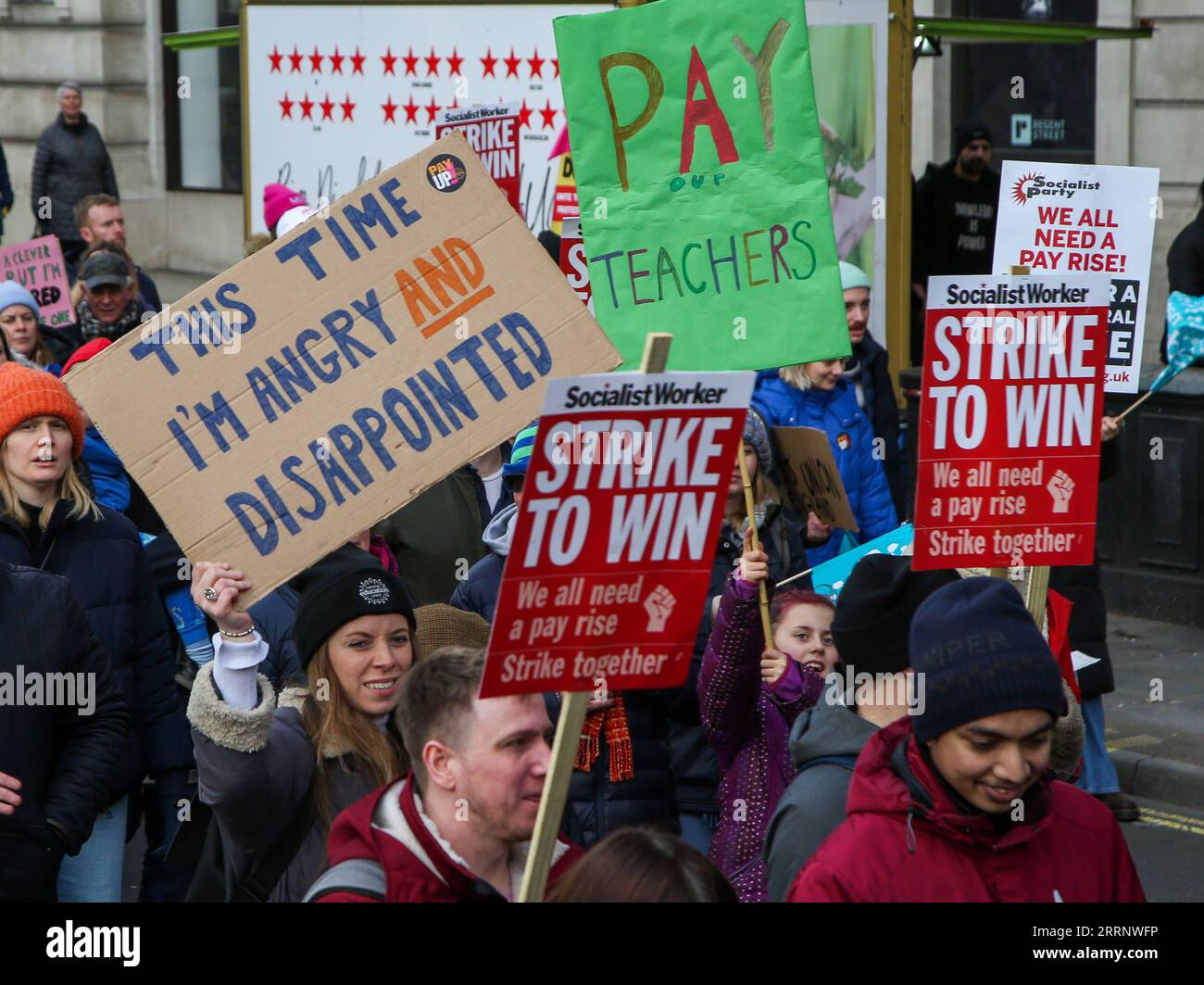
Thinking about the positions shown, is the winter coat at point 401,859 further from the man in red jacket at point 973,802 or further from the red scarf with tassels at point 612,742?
the red scarf with tassels at point 612,742

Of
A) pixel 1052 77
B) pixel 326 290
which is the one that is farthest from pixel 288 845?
pixel 1052 77

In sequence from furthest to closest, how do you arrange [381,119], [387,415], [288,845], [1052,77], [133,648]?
[1052,77] → [381,119] → [133,648] → [387,415] → [288,845]

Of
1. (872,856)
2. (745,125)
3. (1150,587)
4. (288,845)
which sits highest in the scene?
(745,125)

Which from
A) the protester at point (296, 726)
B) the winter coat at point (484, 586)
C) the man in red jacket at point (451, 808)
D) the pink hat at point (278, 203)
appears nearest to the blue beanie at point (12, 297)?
the pink hat at point (278, 203)

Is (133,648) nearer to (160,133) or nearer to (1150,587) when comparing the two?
(1150,587)

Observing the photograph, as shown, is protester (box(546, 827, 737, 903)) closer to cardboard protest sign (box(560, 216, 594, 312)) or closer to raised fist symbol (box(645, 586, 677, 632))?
raised fist symbol (box(645, 586, 677, 632))

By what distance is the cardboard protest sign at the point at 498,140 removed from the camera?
877 centimetres

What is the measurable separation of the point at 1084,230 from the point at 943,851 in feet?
11.5

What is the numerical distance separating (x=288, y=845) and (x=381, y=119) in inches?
403

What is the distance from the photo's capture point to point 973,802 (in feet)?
9.96

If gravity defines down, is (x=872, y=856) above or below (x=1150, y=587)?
above

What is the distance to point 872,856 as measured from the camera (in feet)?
9.77

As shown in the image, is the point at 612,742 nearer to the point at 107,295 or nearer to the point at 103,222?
the point at 107,295

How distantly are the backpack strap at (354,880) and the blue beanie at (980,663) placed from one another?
34.6 inches
